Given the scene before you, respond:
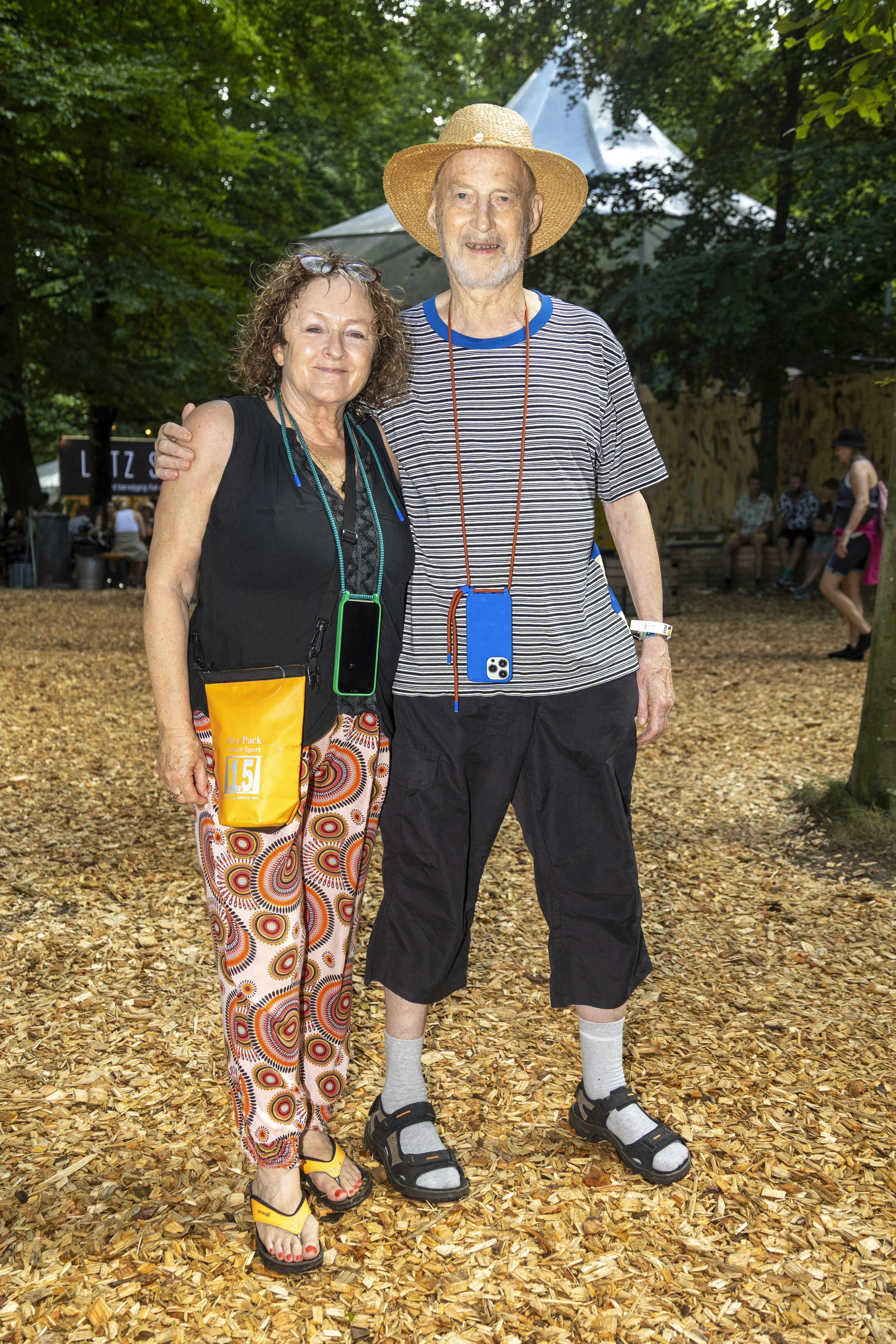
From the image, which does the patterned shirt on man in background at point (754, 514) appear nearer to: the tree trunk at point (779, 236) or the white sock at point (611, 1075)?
the tree trunk at point (779, 236)

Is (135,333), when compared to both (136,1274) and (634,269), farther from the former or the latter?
(136,1274)

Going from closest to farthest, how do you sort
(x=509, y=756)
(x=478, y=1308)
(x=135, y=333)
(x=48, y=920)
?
(x=478, y=1308) < (x=509, y=756) < (x=48, y=920) < (x=135, y=333)

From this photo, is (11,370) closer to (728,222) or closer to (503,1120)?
(728,222)

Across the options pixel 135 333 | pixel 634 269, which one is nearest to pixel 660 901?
pixel 634 269

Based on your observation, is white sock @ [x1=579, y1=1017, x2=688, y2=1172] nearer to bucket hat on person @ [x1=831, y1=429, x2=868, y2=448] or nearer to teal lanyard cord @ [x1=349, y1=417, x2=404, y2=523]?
teal lanyard cord @ [x1=349, y1=417, x2=404, y2=523]

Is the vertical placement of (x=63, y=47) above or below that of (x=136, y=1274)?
above

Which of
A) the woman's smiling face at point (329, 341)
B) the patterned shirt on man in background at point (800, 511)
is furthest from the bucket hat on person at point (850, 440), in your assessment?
the woman's smiling face at point (329, 341)

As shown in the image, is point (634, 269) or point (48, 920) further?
point (634, 269)

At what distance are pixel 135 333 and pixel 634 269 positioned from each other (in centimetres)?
807

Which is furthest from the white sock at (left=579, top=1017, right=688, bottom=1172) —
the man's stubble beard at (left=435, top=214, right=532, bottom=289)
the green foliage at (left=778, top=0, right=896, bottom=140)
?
the green foliage at (left=778, top=0, right=896, bottom=140)

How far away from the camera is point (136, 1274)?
2.12m

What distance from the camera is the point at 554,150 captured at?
1397cm

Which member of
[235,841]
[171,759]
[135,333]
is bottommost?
[235,841]

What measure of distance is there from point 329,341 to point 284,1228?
1702mm
